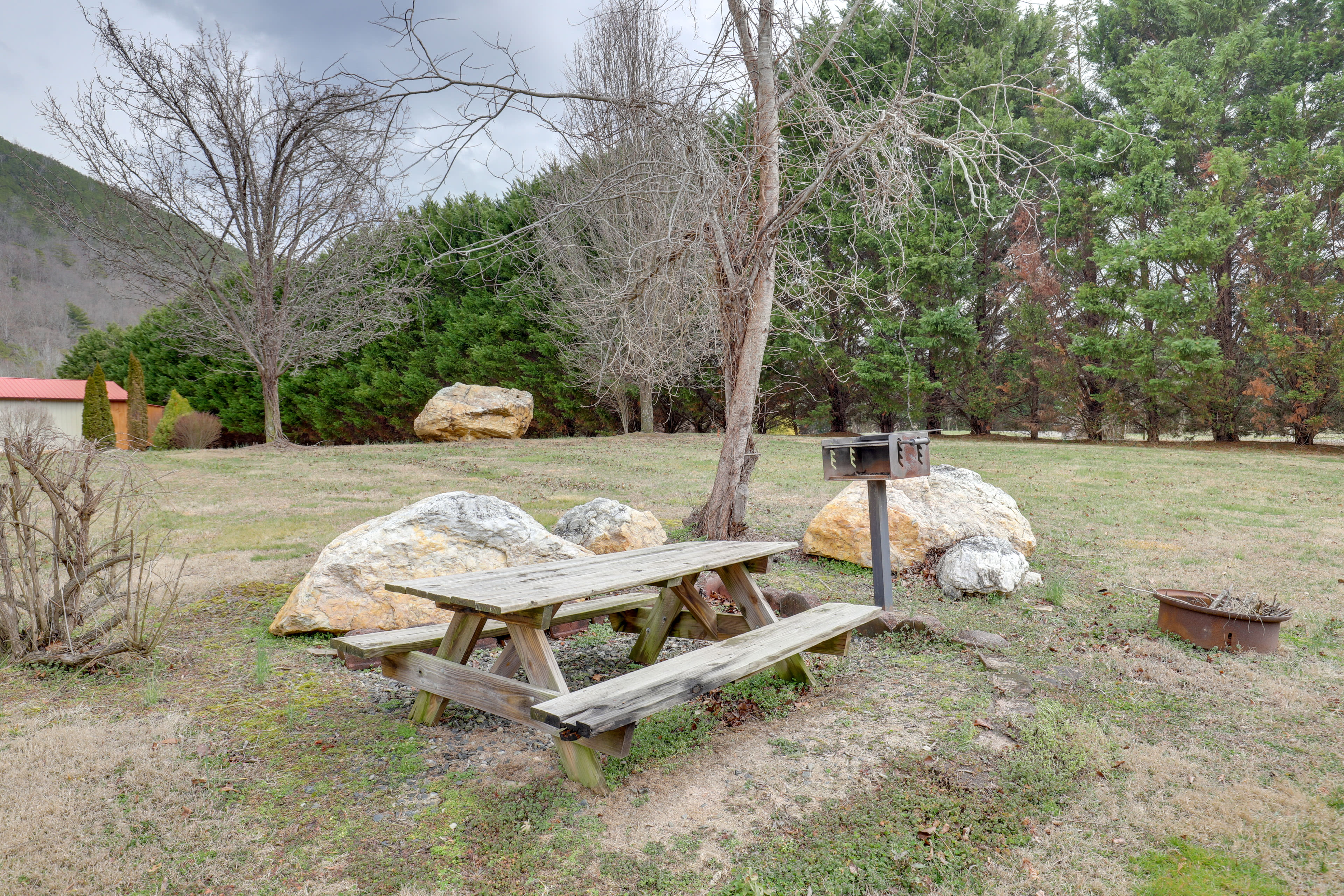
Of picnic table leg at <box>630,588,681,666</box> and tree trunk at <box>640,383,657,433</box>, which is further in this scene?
tree trunk at <box>640,383,657,433</box>

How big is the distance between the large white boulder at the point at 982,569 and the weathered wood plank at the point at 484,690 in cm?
338

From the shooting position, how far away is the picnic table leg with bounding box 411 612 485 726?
3.09 m

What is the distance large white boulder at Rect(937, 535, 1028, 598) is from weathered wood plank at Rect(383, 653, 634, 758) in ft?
11.1

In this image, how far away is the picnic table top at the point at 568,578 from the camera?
8.71 ft

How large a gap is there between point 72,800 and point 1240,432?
19.7 m

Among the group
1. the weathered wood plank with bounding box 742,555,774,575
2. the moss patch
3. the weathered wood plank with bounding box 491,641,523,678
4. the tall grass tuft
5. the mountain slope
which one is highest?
the mountain slope

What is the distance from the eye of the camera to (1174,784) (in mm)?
2750

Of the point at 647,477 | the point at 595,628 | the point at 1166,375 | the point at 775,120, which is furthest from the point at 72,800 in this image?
the point at 1166,375

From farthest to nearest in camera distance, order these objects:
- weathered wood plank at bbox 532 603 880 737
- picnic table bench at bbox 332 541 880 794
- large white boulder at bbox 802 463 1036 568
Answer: large white boulder at bbox 802 463 1036 568 → picnic table bench at bbox 332 541 880 794 → weathered wood plank at bbox 532 603 880 737

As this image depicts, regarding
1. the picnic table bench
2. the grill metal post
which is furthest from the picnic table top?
the grill metal post

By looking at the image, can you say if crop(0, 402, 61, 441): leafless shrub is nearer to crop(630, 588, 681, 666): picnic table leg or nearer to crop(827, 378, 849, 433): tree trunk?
crop(630, 588, 681, 666): picnic table leg

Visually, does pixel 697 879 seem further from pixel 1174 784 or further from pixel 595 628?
pixel 595 628

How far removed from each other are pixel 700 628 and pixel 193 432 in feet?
58.7

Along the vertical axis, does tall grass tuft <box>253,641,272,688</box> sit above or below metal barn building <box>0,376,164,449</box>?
below
